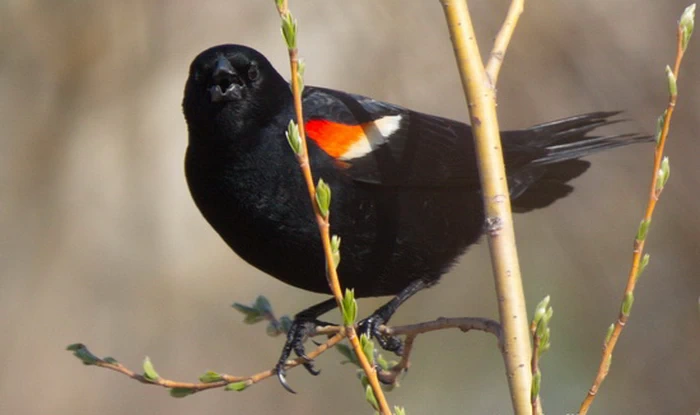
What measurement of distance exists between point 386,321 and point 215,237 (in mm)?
3401

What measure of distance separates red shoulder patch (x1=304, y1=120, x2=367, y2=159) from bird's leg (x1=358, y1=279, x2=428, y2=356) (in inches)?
17.3

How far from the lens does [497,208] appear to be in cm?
147

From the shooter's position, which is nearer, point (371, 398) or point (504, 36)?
point (371, 398)

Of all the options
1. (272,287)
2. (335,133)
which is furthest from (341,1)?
(335,133)

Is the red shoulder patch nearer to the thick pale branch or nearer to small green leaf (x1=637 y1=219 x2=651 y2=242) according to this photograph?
the thick pale branch

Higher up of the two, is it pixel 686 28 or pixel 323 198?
pixel 686 28

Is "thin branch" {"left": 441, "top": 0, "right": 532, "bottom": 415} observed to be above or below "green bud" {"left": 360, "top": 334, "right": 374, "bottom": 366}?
above

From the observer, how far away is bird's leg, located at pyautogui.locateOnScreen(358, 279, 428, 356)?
7.88 ft

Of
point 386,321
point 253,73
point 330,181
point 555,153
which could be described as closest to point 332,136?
point 330,181

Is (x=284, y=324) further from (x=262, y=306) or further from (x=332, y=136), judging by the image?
(x=332, y=136)

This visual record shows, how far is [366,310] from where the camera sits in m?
5.27

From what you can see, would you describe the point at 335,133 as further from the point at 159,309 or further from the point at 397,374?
the point at 159,309

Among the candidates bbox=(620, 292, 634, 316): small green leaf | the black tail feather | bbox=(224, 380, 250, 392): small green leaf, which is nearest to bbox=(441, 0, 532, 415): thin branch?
bbox=(620, 292, 634, 316): small green leaf

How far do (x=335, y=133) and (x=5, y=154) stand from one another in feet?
11.2
